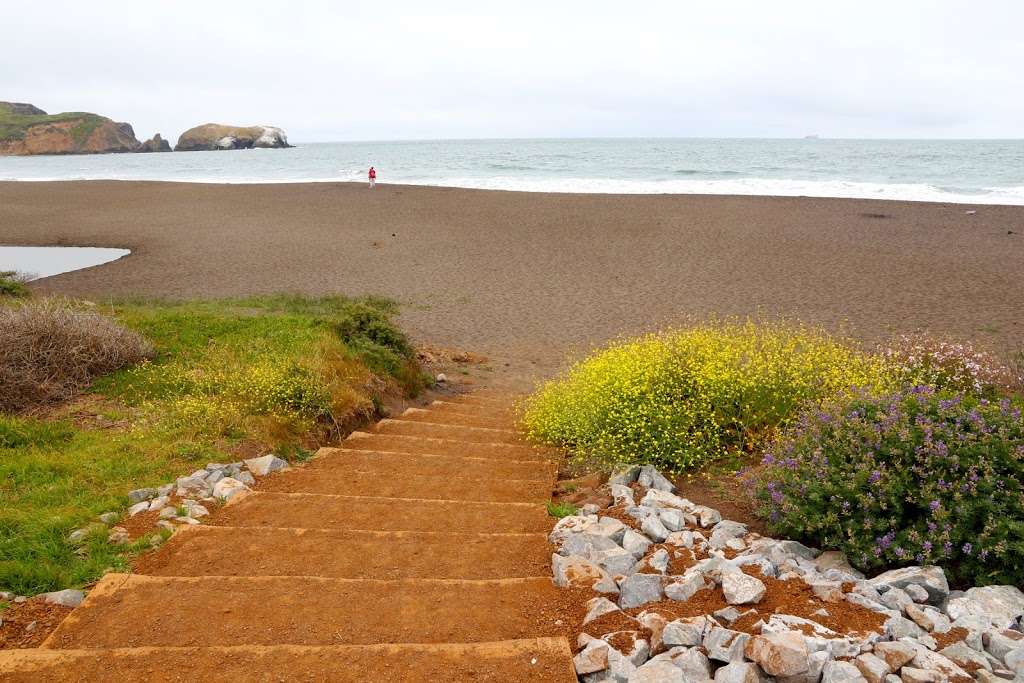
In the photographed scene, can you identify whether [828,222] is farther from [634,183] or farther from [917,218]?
[634,183]

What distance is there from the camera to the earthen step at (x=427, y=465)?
21.8ft

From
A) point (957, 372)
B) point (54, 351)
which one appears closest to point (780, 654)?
point (957, 372)

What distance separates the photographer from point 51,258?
2225 centimetres

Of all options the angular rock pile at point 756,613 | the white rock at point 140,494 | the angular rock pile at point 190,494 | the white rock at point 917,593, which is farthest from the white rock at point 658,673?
the white rock at point 140,494

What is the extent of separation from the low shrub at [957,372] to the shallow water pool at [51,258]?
780 inches

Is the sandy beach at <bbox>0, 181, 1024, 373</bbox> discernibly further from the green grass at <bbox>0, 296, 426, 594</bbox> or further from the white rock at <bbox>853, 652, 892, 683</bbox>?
the white rock at <bbox>853, 652, 892, 683</bbox>

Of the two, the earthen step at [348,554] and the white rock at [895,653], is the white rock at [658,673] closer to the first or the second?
the white rock at [895,653]

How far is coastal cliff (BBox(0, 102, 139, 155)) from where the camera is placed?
131 metres

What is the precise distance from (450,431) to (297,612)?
4.67m

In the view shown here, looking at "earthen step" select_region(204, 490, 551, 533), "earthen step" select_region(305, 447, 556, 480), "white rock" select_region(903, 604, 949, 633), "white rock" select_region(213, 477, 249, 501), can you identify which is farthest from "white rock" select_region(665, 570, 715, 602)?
"white rock" select_region(213, 477, 249, 501)

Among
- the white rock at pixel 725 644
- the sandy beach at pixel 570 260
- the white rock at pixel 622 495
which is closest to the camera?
the white rock at pixel 725 644

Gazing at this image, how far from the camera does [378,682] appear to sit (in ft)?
10.1

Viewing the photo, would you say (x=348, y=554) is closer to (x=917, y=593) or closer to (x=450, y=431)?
(x=917, y=593)

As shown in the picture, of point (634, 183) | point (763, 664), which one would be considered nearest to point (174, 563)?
point (763, 664)
